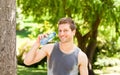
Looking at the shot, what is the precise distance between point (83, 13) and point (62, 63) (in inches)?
356

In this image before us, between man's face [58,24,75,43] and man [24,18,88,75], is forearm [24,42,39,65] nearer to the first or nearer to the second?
man [24,18,88,75]

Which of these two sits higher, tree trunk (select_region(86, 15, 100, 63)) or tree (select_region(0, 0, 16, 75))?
tree (select_region(0, 0, 16, 75))

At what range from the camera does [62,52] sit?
139 inches

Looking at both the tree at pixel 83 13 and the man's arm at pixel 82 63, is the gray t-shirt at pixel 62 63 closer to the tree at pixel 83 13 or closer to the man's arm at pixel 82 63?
the man's arm at pixel 82 63

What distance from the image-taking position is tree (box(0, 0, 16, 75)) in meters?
5.51

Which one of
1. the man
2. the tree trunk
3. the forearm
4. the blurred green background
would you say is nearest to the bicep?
the man

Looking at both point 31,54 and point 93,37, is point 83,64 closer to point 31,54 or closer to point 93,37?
point 31,54

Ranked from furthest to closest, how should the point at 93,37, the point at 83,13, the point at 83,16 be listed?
the point at 93,37
the point at 83,16
the point at 83,13

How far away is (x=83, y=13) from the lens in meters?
12.4

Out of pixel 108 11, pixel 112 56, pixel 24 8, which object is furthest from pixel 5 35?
pixel 112 56

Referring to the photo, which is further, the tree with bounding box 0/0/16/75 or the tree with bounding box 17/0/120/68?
the tree with bounding box 17/0/120/68

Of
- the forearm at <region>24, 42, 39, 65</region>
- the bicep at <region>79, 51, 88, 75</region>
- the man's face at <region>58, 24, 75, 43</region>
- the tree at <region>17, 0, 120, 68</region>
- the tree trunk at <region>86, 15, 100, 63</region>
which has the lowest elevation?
the tree trunk at <region>86, 15, 100, 63</region>

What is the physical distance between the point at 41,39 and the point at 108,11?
27.2ft

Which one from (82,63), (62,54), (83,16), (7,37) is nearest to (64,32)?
(62,54)
